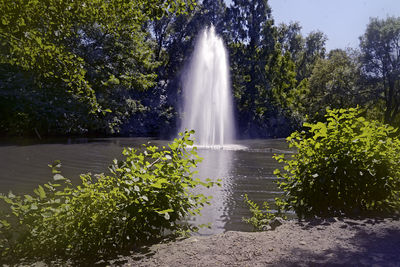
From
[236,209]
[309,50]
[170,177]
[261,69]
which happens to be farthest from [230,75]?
[170,177]

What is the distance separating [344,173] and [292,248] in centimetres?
185

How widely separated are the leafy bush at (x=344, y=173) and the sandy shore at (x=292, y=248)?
1.97 feet

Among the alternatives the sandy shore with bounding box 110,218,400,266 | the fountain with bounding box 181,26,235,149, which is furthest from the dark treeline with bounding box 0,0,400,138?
the fountain with bounding box 181,26,235,149

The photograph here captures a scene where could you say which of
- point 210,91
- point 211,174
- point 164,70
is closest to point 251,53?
point 164,70

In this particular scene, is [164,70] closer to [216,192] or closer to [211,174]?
[211,174]

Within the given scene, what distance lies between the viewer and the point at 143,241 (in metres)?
4.44

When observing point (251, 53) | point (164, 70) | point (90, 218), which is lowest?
point (90, 218)

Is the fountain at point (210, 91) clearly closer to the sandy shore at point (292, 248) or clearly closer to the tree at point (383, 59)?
the tree at point (383, 59)

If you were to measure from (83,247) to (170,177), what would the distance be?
1315 millimetres

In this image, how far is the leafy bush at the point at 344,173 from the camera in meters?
5.41

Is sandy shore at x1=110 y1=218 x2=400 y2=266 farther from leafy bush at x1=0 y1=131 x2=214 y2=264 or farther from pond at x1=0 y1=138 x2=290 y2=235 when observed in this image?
pond at x1=0 y1=138 x2=290 y2=235

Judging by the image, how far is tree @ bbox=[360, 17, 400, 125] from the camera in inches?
1388

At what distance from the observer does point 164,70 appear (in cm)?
4409

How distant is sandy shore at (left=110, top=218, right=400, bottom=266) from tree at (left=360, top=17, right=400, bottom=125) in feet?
117
